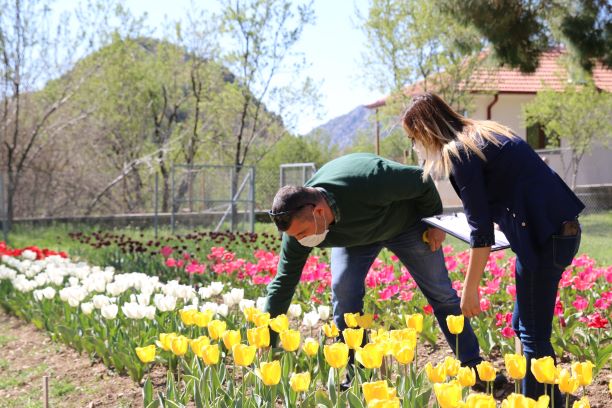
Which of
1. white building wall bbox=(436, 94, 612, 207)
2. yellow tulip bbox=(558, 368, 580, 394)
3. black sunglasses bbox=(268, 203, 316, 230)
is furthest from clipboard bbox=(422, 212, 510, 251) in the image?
white building wall bbox=(436, 94, 612, 207)

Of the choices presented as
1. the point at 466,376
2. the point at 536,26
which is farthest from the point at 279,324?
the point at 536,26

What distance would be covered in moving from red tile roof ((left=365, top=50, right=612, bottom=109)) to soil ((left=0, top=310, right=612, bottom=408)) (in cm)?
1314

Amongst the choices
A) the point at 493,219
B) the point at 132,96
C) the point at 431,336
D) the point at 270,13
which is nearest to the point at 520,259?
the point at 493,219

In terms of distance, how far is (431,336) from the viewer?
14.8 ft

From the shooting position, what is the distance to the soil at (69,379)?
3793 mm

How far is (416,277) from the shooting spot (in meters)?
3.80

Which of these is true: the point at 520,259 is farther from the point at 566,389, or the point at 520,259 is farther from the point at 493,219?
the point at 566,389

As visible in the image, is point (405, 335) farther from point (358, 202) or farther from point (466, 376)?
point (358, 202)

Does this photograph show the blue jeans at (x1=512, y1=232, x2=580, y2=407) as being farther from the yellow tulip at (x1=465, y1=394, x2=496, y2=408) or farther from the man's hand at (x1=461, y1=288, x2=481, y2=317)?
the yellow tulip at (x1=465, y1=394, x2=496, y2=408)

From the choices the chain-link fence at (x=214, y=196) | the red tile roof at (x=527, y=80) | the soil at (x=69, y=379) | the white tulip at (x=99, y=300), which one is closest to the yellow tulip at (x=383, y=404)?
the soil at (x=69, y=379)

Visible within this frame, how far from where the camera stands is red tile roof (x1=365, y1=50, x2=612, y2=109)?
1887cm

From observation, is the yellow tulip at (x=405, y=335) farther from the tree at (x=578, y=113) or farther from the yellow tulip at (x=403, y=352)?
the tree at (x=578, y=113)

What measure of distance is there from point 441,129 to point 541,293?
0.76m

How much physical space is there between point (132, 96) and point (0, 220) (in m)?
5.82
